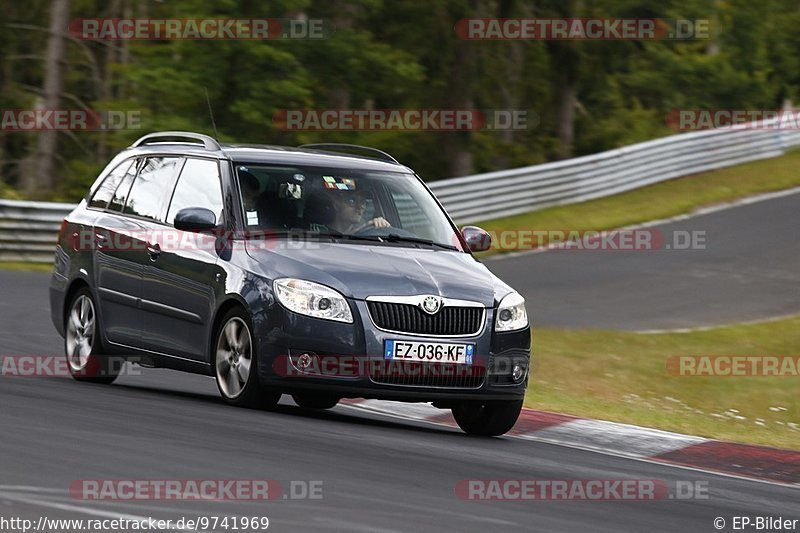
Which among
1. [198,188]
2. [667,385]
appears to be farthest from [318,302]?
[667,385]

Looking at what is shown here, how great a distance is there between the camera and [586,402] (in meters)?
13.0

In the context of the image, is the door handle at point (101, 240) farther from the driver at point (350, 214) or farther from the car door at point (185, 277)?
the driver at point (350, 214)

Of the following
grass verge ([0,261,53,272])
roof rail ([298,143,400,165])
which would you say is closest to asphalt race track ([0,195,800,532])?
roof rail ([298,143,400,165])

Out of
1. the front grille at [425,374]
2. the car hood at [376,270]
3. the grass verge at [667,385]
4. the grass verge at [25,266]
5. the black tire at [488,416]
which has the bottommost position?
the grass verge at [667,385]

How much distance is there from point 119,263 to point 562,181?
65.4 ft

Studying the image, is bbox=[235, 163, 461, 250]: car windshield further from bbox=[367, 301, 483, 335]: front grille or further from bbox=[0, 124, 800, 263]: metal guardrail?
bbox=[0, 124, 800, 263]: metal guardrail

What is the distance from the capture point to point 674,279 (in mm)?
22375

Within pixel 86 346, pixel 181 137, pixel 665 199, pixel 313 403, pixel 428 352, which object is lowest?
pixel 313 403

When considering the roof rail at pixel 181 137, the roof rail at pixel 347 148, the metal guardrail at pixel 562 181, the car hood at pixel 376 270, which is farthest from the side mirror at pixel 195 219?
the metal guardrail at pixel 562 181

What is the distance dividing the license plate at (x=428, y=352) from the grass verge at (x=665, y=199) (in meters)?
15.7

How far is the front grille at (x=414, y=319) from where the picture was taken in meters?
9.09

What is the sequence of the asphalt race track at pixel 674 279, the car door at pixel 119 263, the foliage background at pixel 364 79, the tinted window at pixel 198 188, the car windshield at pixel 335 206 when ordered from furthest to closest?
the foliage background at pixel 364 79 < the asphalt race track at pixel 674 279 < the car door at pixel 119 263 < the tinted window at pixel 198 188 < the car windshield at pixel 335 206

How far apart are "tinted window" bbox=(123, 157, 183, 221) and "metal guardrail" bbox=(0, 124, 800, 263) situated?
1213 centimetres

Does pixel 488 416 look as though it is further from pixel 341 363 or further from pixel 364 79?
pixel 364 79
